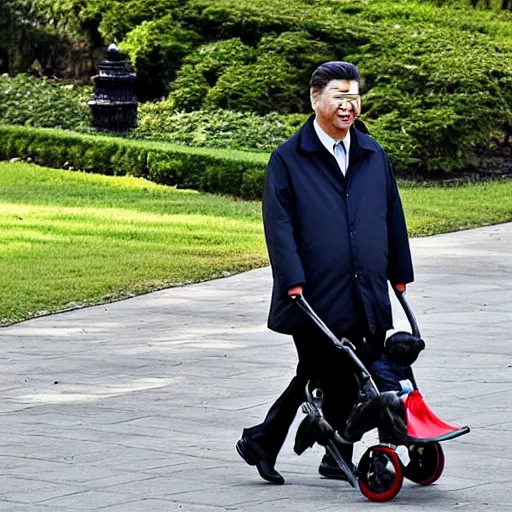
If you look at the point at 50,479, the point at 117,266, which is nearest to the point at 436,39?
the point at 117,266

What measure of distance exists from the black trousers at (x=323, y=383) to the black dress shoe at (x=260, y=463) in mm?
21

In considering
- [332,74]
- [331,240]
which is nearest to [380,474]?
[331,240]

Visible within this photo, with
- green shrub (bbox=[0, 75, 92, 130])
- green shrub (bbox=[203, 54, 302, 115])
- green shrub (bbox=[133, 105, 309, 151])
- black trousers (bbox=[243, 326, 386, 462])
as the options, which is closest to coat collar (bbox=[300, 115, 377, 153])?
black trousers (bbox=[243, 326, 386, 462])

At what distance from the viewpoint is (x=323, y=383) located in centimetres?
612

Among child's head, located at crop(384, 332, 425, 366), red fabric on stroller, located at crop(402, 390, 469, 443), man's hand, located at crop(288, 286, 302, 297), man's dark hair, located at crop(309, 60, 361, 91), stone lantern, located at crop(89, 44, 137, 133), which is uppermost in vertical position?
man's dark hair, located at crop(309, 60, 361, 91)

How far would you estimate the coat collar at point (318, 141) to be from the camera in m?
6.05

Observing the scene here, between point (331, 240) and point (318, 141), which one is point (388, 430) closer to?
point (331, 240)

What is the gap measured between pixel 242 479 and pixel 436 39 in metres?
15.7

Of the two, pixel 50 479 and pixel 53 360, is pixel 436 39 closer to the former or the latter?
pixel 53 360

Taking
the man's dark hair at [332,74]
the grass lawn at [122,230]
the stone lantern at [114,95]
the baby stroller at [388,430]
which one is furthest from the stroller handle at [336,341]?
the stone lantern at [114,95]

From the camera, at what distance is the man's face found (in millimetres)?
6000

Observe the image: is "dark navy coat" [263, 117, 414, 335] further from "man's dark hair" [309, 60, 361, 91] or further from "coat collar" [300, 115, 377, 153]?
"man's dark hair" [309, 60, 361, 91]

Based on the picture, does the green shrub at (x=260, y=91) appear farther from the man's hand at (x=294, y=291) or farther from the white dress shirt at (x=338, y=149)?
the man's hand at (x=294, y=291)

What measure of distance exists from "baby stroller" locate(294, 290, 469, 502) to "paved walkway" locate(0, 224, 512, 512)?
74mm
